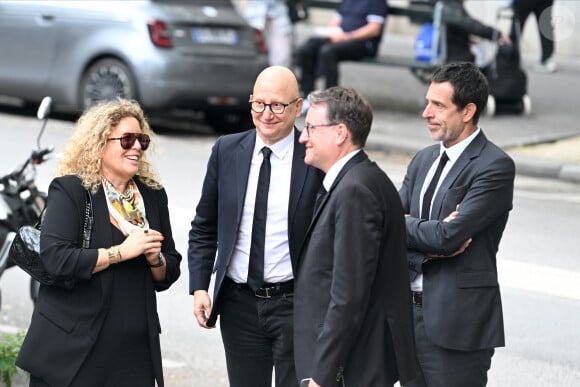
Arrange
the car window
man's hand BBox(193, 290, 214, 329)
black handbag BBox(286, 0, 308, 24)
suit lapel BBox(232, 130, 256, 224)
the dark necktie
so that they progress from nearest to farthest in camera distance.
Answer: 1. the dark necktie
2. suit lapel BBox(232, 130, 256, 224)
3. man's hand BBox(193, 290, 214, 329)
4. the car window
5. black handbag BBox(286, 0, 308, 24)

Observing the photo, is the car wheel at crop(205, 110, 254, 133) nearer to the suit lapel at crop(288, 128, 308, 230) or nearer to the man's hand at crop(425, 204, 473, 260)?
the suit lapel at crop(288, 128, 308, 230)

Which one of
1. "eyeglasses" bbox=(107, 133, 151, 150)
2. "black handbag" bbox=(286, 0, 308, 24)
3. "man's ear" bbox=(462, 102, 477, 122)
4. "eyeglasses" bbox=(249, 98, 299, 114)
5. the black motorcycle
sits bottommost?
the black motorcycle

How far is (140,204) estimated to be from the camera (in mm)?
5141

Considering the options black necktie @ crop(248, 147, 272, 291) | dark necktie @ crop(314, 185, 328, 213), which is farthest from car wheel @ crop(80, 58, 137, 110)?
dark necktie @ crop(314, 185, 328, 213)

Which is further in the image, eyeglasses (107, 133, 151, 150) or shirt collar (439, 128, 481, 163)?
shirt collar (439, 128, 481, 163)

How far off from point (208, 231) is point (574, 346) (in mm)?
3026

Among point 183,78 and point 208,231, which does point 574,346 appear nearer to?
point 208,231

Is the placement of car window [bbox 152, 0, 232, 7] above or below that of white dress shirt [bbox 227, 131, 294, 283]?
above

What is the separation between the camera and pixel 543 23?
20.0 m

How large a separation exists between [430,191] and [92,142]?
144 centimetres

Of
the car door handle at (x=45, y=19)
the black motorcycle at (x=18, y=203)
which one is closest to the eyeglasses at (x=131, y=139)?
the black motorcycle at (x=18, y=203)

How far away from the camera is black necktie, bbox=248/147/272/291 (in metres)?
5.19

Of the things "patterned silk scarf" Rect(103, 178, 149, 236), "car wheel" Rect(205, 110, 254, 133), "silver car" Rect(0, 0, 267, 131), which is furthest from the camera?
"car wheel" Rect(205, 110, 254, 133)

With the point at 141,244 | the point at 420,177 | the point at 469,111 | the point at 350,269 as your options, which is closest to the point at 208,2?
the point at 420,177
